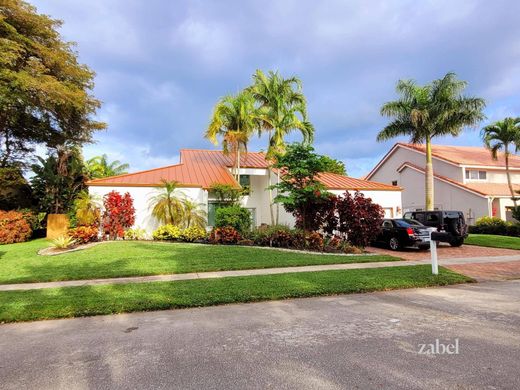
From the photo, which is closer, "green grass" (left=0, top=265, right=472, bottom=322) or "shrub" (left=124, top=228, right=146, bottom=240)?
"green grass" (left=0, top=265, right=472, bottom=322)

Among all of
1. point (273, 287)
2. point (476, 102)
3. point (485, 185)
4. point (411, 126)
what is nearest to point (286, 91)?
point (411, 126)

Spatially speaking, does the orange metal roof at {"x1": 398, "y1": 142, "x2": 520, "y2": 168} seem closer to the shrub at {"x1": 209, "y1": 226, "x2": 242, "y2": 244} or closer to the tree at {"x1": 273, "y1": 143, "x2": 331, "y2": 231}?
the tree at {"x1": 273, "y1": 143, "x2": 331, "y2": 231}

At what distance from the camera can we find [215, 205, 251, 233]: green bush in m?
15.7

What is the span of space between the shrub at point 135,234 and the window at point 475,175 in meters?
26.9

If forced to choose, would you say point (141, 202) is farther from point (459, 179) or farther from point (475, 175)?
point (475, 175)

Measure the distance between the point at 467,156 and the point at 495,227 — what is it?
35.3 ft

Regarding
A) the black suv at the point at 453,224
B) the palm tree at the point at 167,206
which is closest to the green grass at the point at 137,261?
the palm tree at the point at 167,206

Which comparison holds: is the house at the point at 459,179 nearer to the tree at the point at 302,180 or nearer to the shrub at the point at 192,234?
the tree at the point at 302,180

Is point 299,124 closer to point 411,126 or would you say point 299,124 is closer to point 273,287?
point 411,126

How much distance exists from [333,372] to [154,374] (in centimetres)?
182

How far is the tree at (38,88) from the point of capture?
17156mm

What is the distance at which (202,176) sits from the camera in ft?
67.6

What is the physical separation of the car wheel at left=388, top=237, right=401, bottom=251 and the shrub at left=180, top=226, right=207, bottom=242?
8.92 metres

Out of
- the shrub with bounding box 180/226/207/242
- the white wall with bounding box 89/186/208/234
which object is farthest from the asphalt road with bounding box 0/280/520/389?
the white wall with bounding box 89/186/208/234
